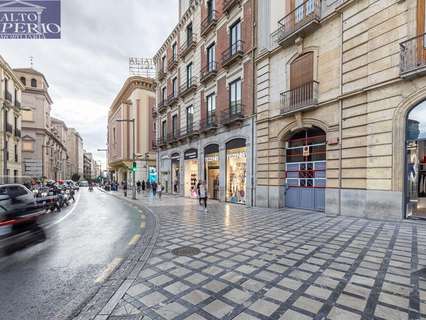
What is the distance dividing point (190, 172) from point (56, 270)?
18830 millimetres

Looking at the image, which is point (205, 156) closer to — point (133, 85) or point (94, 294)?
point (94, 294)

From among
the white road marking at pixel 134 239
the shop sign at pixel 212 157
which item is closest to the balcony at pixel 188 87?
the shop sign at pixel 212 157

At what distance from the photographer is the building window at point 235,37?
652 inches

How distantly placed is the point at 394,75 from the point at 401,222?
17.9 feet

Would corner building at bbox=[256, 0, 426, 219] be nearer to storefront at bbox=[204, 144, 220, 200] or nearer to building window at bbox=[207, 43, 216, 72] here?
storefront at bbox=[204, 144, 220, 200]

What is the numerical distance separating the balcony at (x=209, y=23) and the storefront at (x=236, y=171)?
9.81 meters

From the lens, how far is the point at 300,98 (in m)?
12.4

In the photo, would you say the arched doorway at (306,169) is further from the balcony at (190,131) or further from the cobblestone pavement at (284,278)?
the balcony at (190,131)

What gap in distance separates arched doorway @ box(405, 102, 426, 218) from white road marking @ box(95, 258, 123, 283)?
9947 mm

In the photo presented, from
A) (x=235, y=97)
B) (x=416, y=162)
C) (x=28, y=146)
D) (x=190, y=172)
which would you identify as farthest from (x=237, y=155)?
(x=28, y=146)

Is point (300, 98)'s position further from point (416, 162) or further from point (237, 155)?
point (237, 155)

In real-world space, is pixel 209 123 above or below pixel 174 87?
below

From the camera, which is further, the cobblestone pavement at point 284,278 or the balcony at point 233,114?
the balcony at point 233,114

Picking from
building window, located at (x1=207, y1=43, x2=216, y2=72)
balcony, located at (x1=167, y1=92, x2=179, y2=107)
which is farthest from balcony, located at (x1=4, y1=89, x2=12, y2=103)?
building window, located at (x1=207, y1=43, x2=216, y2=72)
